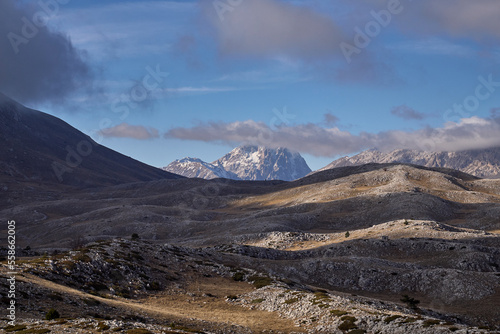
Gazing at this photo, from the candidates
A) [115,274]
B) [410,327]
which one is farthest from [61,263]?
[410,327]

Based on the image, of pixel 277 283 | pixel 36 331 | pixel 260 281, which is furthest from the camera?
pixel 260 281

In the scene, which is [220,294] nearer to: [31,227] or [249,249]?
[249,249]

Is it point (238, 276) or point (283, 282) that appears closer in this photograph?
point (283, 282)

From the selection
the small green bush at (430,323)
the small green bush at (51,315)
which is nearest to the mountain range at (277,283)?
the small green bush at (430,323)

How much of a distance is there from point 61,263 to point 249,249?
42440 millimetres

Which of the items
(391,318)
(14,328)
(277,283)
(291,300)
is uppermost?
(14,328)

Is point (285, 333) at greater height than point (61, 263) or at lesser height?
lesser

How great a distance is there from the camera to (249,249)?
85.4 metres

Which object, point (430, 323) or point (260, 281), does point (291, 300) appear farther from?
point (430, 323)

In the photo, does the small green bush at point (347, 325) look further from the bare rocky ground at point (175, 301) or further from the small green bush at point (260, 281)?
the small green bush at point (260, 281)

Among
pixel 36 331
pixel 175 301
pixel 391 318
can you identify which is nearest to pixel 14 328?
pixel 36 331

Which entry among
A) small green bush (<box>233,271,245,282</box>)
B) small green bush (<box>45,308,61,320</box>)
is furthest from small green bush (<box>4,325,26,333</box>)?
small green bush (<box>233,271,245,282</box>)

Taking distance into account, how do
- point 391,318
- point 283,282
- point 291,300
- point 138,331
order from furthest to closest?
point 283,282 → point 291,300 → point 391,318 → point 138,331

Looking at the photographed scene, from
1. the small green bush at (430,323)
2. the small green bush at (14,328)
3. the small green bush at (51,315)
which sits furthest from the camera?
the small green bush at (51,315)
